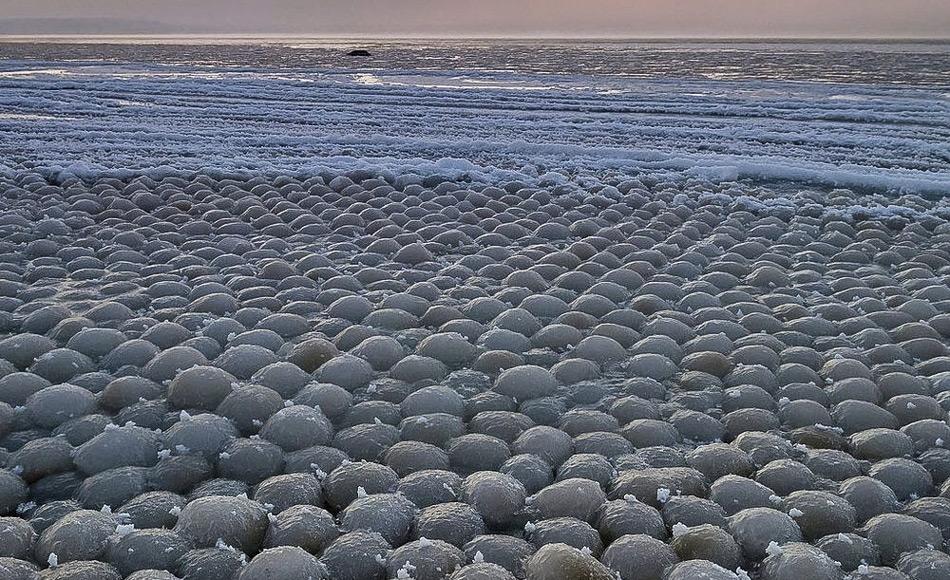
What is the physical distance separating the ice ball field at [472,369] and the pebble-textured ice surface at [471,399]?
0.04ft

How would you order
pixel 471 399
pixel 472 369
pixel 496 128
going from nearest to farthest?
1. pixel 471 399
2. pixel 472 369
3. pixel 496 128

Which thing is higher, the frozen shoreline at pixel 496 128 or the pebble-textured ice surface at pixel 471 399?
the frozen shoreline at pixel 496 128

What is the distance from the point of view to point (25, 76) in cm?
1739

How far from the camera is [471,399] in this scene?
9.28ft

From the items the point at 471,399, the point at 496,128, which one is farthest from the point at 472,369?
the point at 496,128

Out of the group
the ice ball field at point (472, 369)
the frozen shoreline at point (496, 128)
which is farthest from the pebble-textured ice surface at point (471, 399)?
the frozen shoreline at point (496, 128)

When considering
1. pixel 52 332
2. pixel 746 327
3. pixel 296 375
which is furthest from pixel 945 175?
pixel 52 332

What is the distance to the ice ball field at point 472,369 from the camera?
6.71 ft

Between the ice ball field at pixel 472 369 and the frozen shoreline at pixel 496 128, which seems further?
the frozen shoreline at pixel 496 128

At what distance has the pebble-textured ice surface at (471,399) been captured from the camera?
6.64 feet

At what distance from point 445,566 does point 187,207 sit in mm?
4090

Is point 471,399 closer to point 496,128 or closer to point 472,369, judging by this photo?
point 472,369

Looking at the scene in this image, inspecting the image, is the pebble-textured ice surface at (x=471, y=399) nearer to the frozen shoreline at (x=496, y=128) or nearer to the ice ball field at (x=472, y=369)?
the ice ball field at (x=472, y=369)

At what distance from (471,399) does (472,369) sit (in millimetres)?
270
